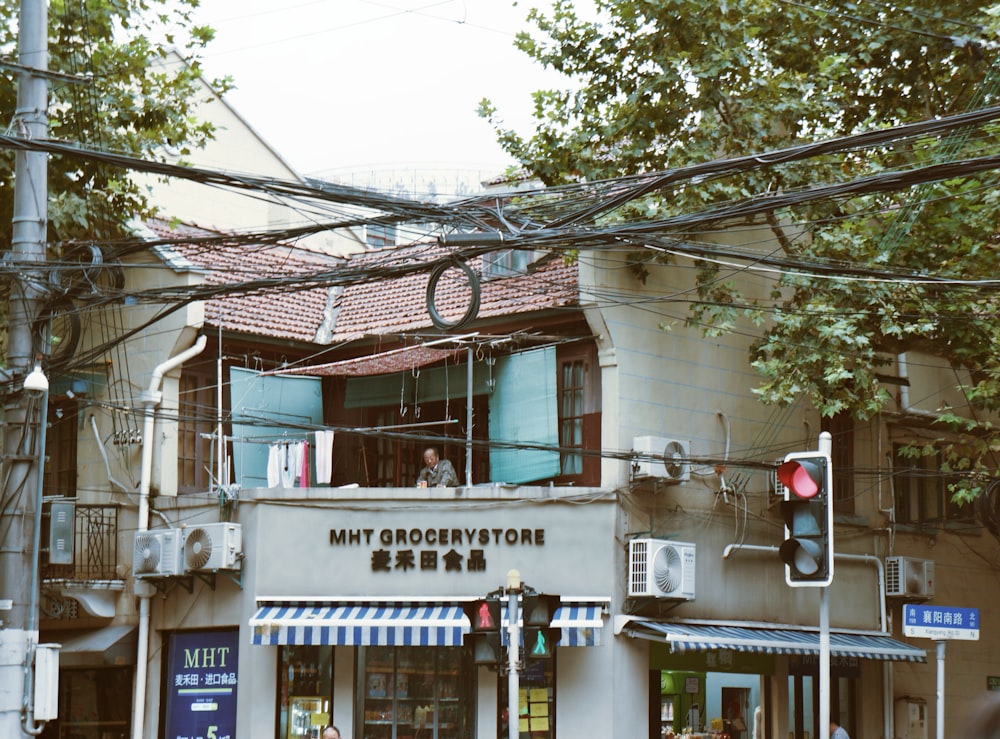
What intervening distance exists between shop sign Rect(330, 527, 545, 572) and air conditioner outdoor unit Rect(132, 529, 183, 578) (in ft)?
6.73

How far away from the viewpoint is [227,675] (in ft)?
63.9

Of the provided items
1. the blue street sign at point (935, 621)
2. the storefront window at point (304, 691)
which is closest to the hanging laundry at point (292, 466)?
the storefront window at point (304, 691)

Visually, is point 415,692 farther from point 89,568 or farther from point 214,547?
point 89,568

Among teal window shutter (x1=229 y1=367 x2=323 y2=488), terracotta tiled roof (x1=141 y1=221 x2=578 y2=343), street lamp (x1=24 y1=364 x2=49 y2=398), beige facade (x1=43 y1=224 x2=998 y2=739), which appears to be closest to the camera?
street lamp (x1=24 y1=364 x2=49 y2=398)

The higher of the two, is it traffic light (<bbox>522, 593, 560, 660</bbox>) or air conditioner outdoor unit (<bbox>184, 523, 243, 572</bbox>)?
air conditioner outdoor unit (<bbox>184, 523, 243, 572</bbox>)

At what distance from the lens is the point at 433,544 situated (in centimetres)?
1895

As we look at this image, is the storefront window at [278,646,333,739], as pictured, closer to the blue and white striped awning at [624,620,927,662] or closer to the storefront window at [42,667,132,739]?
the storefront window at [42,667,132,739]

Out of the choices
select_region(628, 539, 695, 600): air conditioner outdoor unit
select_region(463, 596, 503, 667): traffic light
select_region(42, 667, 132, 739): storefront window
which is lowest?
select_region(42, 667, 132, 739): storefront window

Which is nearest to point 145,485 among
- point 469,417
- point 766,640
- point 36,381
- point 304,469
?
point 304,469

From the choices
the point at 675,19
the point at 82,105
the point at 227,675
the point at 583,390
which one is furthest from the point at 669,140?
the point at 227,675

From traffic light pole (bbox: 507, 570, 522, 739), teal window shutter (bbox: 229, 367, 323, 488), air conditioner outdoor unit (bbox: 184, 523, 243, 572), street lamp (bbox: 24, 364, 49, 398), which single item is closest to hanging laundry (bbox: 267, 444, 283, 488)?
teal window shutter (bbox: 229, 367, 323, 488)

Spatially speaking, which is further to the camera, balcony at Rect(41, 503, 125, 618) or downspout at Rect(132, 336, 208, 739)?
balcony at Rect(41, 503, 125, 618)

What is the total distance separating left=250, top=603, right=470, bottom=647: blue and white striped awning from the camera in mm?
18094

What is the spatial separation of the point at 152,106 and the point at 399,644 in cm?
822
